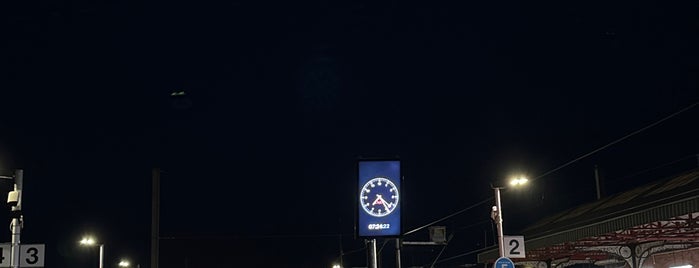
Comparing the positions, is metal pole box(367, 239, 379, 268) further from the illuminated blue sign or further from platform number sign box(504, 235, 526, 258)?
platform number sign box(504, 235, 526, 258)

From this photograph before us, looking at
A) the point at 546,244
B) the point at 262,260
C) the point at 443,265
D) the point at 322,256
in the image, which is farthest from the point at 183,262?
the point at 546,244

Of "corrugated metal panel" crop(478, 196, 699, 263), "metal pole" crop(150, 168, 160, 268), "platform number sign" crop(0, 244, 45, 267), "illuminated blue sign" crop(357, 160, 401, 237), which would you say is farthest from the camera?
"metal pole" crop(150, 168, 160, 268)

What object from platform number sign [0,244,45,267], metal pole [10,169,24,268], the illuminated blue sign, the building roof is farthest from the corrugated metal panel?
metal pole [10,169,24,268]

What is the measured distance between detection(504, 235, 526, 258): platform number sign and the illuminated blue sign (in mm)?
10245

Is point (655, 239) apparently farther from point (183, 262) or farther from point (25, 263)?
point (183, 262)

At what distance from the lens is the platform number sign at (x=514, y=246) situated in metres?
22.7

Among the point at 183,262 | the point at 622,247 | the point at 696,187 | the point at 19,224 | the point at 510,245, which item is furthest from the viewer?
the point at 183,262

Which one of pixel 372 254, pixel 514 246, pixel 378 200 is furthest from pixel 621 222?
pixel 378 200

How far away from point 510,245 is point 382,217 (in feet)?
34.4

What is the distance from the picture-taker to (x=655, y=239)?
25031 millimetres

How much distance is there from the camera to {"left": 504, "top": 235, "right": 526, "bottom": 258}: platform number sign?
22.7 m

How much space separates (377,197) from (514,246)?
35.3 feet

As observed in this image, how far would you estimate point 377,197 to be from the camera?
13.2 m

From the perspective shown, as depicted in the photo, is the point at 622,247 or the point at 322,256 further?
the point at 322,256
